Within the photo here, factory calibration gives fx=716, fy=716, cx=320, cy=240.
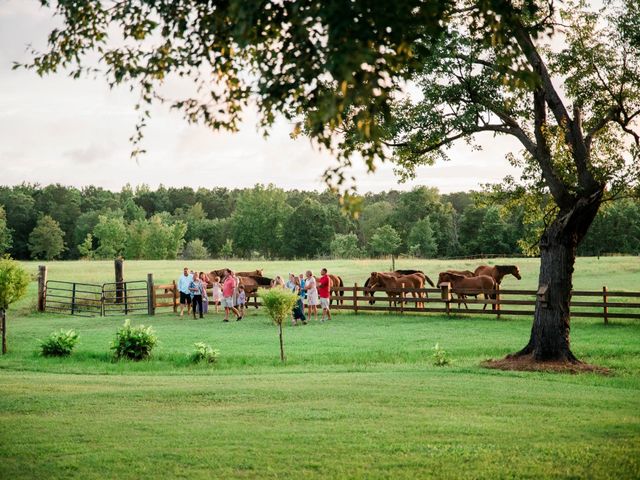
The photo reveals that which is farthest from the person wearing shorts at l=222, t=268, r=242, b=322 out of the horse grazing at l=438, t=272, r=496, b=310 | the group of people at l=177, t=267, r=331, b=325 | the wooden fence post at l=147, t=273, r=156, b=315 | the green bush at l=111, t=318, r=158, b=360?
the horse grazing at l=438, t=272, r=496, b=310

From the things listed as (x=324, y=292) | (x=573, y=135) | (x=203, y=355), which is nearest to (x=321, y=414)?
(x=203, y=355)

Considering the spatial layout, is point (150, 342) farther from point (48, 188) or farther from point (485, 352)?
point (48, 188)

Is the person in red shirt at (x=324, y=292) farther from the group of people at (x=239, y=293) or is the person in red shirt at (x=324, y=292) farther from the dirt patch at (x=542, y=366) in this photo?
the dirt patch at (x=542, y=366)

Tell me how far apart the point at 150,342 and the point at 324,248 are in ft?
270

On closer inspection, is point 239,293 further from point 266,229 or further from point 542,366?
point 266,229

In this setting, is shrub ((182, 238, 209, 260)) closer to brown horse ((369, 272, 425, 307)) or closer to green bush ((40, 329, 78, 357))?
brown horse ((369, 272, 425, 307))

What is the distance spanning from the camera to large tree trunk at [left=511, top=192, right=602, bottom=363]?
16.9 meters

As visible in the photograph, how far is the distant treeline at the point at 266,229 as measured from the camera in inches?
3374

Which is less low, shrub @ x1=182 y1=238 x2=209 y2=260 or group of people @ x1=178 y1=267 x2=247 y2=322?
shrub @ x1=182 y1=238 x2=209 y2=260

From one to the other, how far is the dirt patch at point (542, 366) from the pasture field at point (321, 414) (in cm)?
44

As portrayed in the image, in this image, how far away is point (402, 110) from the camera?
742 inches

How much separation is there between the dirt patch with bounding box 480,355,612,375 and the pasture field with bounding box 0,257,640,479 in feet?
1.46

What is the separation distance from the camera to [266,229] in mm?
112625

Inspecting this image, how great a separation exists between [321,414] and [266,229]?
10279 centimetres
